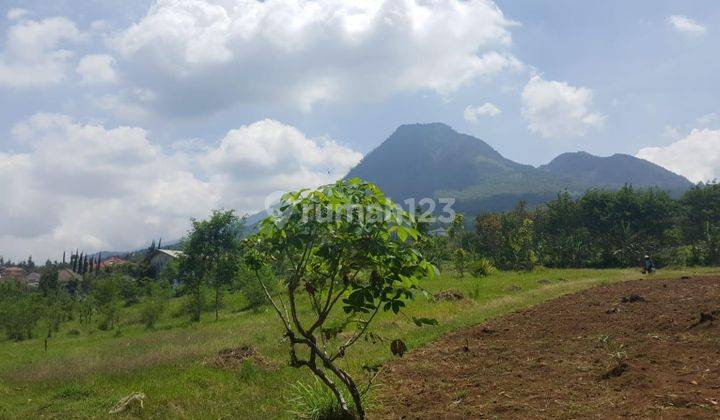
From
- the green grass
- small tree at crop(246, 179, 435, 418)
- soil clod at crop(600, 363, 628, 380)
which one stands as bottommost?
the green grass

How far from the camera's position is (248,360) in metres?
10.1

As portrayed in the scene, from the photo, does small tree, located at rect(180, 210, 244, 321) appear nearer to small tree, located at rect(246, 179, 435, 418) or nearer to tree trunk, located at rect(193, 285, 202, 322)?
tree trunk, located at rect(193, 285, 202, 322)

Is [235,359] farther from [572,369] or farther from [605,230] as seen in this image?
[605,230]

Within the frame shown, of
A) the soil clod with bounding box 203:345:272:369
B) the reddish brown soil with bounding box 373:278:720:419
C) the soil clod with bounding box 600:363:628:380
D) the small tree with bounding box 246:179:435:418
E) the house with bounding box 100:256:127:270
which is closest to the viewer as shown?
the small tree with bounding box 246:179:435:418

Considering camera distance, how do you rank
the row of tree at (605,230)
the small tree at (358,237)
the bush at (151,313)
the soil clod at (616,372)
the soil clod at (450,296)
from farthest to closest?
the row of tree at (605,230), the bush at (151,313), the soil clod at (450,296), the soil clod at (616,372), the small tree at (358,237)

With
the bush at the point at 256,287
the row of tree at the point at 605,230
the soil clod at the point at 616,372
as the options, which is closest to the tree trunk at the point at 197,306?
the bush at the point at 256,287

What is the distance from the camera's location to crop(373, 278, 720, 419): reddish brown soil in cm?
573

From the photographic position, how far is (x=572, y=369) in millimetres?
7559

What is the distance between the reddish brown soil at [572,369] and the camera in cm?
573

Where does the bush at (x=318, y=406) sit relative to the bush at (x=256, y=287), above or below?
above

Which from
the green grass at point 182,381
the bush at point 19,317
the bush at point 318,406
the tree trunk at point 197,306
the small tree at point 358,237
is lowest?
the bush at point 19,317

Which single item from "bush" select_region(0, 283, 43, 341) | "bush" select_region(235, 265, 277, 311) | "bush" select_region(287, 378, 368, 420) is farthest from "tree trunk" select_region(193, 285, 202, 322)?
"bush" select_region(287, 378, 368, 420)

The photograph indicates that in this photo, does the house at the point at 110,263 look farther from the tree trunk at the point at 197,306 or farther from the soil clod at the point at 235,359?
the soil clod at the point at 235,359

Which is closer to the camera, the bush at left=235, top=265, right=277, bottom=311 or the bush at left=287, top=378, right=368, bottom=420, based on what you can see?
the bush at left=287, top=378, right=368, bottom=420
